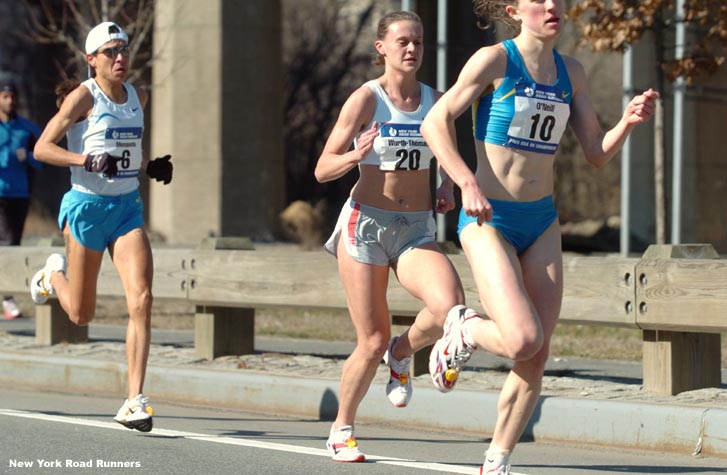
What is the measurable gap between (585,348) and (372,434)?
12.3 feet

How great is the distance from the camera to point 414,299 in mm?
8961

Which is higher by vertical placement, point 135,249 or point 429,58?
point 429,58

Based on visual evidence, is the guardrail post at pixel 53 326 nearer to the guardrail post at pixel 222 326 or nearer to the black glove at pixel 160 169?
the guardrail post at pixel 222 326

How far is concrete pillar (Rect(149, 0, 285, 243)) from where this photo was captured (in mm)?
23328

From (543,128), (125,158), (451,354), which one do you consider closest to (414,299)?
(125,158)

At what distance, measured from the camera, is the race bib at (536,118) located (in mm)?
6004

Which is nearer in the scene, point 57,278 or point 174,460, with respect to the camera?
point 174,460

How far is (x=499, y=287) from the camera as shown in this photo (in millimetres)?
5824

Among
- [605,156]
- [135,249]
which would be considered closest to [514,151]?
[605,156]

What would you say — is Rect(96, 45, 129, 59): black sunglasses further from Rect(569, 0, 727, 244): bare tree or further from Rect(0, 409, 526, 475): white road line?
Rect(569, 0, 727, 244): bare tree

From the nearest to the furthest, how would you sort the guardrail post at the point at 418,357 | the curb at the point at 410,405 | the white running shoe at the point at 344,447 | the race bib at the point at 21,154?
the white running shoe at the point at 344,447
the curb at the point at 410,405
the guardrail post at the point at 418,357
the race bib at the point at 21,154

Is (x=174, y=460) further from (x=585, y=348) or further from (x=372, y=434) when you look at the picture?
(x=585, y=348)

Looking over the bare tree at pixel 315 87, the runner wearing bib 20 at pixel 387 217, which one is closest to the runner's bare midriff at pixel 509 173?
the runner wearing bib 20 at pixel 387 217

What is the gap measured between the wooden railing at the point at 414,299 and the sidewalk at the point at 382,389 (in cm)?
16
